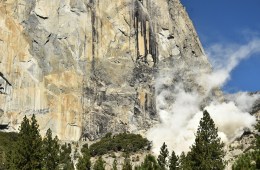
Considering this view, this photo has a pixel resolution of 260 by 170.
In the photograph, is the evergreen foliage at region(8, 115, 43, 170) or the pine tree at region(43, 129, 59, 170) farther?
the pine tree at region(43, 129, 59, 170)

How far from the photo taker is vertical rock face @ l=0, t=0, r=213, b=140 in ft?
459

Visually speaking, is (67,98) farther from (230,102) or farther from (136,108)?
(230,102)

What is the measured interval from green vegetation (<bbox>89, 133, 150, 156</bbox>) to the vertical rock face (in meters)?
11.3

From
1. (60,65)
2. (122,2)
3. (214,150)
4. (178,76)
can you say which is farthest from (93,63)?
(214,150)

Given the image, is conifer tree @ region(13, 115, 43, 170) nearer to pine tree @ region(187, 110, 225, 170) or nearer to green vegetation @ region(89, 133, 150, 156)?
pine tree @ region(187, 110, 225, 170)

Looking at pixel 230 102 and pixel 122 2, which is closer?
pixel 122 2

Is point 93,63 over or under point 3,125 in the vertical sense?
over

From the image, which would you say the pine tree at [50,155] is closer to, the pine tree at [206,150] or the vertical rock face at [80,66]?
the pine tree at [206,150]

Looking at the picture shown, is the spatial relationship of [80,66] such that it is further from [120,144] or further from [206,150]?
[206,150]

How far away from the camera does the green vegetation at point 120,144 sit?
121 metres

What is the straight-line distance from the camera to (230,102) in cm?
18100

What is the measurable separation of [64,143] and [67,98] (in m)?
15.7

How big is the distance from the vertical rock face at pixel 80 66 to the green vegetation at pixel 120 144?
11.3 meters

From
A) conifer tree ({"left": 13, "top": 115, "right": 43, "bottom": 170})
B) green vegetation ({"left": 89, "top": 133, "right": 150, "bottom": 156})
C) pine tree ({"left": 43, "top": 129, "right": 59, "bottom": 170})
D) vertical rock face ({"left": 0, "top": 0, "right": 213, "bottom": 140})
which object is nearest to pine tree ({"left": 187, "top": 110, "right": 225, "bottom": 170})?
conifer tree ({"left": 13, "top": 115, "right": 43, "bottom": 170})
